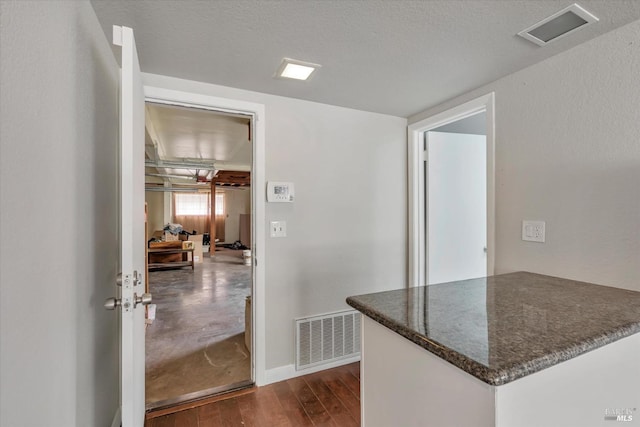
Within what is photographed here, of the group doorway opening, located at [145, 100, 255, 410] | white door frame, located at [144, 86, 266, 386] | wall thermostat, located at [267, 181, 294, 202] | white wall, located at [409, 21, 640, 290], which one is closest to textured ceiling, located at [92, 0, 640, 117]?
white wall, located at [409, 21, 640, 290]

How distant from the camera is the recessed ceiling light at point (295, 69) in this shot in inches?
69.3

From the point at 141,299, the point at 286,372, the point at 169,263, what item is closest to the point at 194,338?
the point at 286,372

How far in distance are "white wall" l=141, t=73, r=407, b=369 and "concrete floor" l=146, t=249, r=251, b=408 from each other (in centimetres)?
60

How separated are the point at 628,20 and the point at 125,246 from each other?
244 cm

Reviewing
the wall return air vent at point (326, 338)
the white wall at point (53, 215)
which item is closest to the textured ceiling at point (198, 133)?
the white wall at point (53, 215)

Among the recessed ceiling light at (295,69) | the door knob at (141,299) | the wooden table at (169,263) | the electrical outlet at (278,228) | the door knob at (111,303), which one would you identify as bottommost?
the wooden table at (169,263)

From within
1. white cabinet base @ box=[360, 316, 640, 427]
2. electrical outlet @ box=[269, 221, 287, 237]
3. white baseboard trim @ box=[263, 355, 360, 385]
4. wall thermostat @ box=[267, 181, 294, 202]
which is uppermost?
wall thermostat @ box=[267, 181, 294, 202]

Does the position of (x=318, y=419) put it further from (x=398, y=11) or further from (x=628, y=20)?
(x=628, y=20)

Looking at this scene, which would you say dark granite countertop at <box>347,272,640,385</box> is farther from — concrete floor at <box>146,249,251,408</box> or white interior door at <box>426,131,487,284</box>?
concrete floor at <box>146,249,251,408</box>

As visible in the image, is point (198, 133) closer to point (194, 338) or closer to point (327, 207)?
point (327, 207)

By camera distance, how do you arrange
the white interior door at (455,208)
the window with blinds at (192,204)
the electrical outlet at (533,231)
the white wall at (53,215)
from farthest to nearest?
the window with blinds at (192,204) → the white interior door at (455,208) → the electrical outlet at (533,231) → the white wall at (53,215)

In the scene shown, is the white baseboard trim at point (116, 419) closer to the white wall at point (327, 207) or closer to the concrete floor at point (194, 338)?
the concrete floor at point (194, 338)

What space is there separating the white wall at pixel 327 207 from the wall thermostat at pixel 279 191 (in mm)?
52

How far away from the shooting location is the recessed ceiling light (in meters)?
1.76
